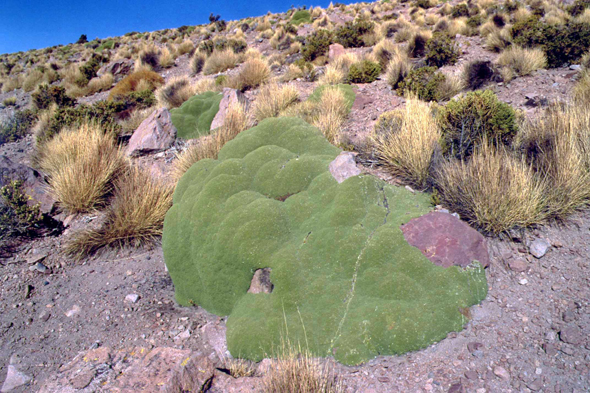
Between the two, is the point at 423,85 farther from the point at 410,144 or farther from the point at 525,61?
the point at 410,144

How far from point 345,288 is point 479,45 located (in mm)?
13467

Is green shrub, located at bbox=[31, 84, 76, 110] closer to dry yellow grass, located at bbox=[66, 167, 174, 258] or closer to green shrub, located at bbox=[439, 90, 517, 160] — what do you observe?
dry yellow grass, located at bbox=[66, 167, 174, 258]

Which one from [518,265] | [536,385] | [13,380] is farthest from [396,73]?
[13,380]

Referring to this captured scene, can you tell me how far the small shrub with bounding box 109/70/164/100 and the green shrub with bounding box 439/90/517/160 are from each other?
12835 mm

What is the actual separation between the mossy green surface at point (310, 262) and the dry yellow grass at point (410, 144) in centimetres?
102

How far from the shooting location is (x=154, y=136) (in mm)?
8570

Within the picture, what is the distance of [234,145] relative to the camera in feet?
17.0

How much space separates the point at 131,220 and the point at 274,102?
4.72 meters

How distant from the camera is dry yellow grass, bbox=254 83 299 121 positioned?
8.92m

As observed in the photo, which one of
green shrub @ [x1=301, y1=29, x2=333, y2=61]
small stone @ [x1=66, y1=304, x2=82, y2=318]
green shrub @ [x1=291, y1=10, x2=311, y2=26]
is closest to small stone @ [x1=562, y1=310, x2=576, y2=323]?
small stone @ [x1=66, y1=304, x2=82, y2=318]

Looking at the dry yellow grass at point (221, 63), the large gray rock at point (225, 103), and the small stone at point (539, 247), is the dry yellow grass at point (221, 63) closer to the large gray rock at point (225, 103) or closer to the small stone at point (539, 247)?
the large gray rock at point (225, 103)

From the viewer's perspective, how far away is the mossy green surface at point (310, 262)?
9.93 feet

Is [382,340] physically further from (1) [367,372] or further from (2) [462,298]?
(2) [462,298]

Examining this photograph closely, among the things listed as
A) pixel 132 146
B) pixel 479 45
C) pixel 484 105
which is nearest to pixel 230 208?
pixel 484 105
